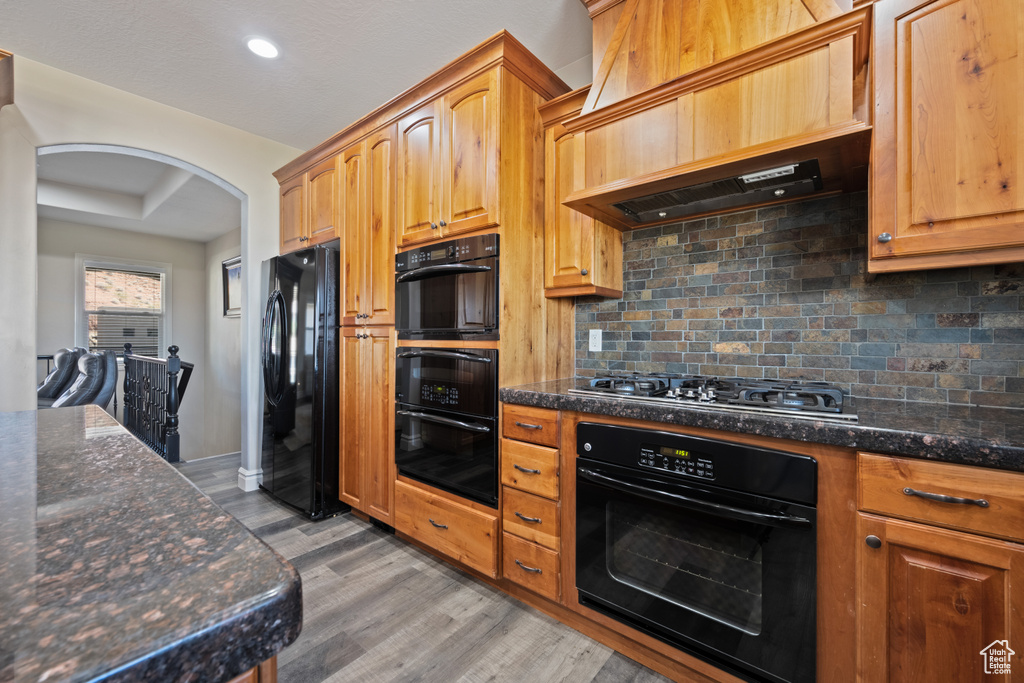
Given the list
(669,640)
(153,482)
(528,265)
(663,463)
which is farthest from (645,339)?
(153,482)

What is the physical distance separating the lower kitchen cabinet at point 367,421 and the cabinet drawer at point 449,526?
0.50ft

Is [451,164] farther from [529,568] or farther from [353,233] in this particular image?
[529,568]

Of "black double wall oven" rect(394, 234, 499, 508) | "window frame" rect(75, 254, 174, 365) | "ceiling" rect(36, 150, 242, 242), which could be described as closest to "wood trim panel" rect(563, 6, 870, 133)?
"black double wall oven" rect(394, 234, 499, 508)

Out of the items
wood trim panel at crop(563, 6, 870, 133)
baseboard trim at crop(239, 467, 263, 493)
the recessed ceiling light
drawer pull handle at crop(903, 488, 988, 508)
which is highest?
the recessed ceiling light

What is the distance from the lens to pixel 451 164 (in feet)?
7.32

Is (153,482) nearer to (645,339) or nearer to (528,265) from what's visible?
(528,265)

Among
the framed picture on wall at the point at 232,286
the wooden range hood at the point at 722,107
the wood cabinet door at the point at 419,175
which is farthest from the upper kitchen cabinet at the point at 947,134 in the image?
the framed picture on wall at the point at 232,286

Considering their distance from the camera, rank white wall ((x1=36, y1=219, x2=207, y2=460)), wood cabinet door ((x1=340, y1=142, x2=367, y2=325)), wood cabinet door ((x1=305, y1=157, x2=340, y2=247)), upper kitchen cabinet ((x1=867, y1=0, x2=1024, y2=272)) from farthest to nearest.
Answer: white wall ((x1=36, y1=219, x2=207, y2=460))
wood cabinet door ((x1=305, y1=157, x2=340, y2=247))
wood cabinet door ((x1=340, y1=142, x2=367, y2=325))
upper kitchen cabinet ((x1=867, y1=0, x2=1024, y2=272))

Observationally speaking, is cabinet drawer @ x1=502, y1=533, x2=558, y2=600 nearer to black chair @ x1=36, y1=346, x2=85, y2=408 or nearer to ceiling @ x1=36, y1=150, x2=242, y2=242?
black chair @ x1=36, y1=346, x2=85, y2=408

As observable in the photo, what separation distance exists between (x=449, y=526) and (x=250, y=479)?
7.21ft

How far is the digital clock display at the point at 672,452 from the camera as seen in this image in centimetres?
145

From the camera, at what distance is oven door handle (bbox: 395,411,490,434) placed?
81.4 inches

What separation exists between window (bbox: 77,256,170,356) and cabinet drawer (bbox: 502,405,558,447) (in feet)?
21.4

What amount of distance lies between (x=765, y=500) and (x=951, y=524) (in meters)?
0.40
